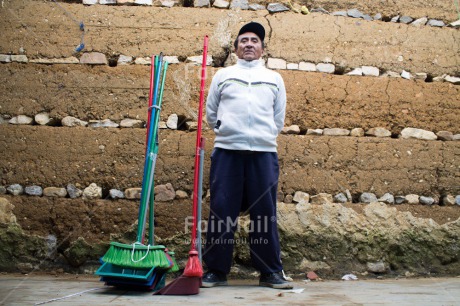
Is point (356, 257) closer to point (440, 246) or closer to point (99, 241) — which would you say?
point (440, 246)

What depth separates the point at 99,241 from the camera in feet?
13.4

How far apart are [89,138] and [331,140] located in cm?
193

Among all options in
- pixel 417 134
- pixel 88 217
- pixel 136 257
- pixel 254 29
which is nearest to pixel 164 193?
pixel 88 217

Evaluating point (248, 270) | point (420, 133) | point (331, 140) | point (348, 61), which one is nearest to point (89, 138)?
point (248, 270)

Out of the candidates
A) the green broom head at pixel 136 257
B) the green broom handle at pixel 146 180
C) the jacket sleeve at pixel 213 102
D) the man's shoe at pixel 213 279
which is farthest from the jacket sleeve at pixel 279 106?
the green broom head at pixel 136 257

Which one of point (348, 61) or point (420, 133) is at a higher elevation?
point (348, 61)

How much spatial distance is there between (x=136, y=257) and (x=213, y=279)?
0.67m

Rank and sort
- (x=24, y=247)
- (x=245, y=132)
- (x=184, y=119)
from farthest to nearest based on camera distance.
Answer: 1. (x=184, y=119)
2. (x=24, y=247)
3. (x=245, y=132)

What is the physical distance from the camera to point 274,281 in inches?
139

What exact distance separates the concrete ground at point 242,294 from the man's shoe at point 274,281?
0.06 meters

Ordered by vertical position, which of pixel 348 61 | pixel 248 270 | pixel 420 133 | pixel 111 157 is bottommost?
pixel 248 270

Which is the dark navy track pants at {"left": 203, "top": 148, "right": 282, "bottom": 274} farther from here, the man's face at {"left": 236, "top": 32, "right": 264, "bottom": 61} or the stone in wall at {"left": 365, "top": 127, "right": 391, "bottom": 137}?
the stone in wall at {"left": 365, "top": 127, "right": 391, "bottom": 137}

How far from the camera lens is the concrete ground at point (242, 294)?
2.85 meters

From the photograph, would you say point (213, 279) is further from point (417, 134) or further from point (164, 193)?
point (417, 134)
